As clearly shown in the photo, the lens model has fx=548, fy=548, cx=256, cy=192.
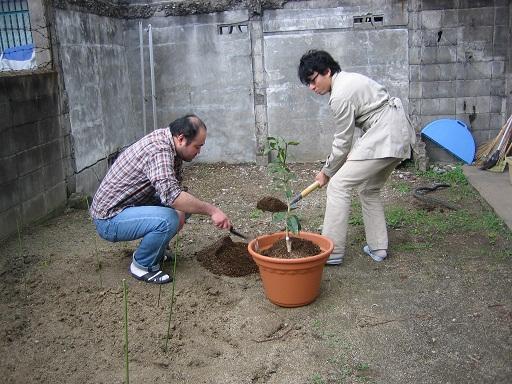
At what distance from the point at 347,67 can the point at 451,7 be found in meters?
1.40

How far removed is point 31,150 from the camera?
480cm

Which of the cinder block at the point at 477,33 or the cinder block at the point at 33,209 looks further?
the cinder block at the point at 477,33

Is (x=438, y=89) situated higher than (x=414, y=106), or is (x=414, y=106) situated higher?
(x=438, y=89)

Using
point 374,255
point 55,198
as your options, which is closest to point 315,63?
point 374,255

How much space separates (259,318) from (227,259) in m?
0.81

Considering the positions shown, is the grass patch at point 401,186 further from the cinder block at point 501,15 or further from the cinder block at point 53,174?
the cinder block at point 53,174

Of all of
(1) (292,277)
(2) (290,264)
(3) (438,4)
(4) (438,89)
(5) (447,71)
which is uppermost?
(3) (438,4)

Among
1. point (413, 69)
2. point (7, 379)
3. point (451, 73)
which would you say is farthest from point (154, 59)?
point (7, 379)

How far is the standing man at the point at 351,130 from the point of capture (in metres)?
3.59

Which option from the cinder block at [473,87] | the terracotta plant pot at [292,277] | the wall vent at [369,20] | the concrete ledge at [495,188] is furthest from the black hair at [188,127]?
the cinder block at [473,87]

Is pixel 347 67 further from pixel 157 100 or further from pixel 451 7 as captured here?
pixel 157 100

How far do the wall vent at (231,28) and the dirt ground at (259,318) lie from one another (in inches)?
139

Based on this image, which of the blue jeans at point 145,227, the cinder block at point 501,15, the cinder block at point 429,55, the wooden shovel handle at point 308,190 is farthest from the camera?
the cinder block at point 429,55

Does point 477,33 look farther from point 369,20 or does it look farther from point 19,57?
point 19,57
